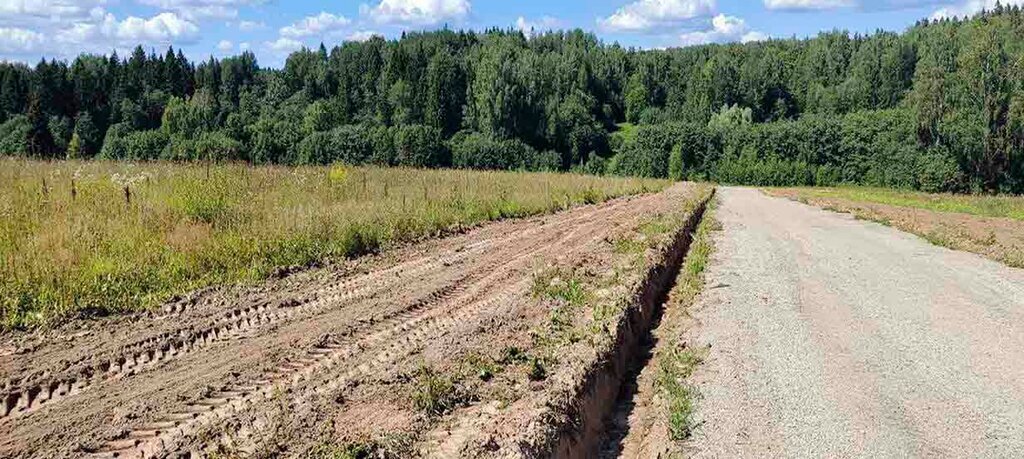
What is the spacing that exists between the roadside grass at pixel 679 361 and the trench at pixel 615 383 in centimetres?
Result: 19

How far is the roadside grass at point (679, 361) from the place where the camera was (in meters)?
5.79

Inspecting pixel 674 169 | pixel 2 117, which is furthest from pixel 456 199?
pixel 674 169

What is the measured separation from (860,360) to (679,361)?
68.2 inches

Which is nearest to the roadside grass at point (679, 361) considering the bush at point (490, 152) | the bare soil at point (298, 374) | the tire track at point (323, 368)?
the bare soil at point (298, 374)

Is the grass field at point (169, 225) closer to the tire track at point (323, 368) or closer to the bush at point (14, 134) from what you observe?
the tire track at point (323, 368)

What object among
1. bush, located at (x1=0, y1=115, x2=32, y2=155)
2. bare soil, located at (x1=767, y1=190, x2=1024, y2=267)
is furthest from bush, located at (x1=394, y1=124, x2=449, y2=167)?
bare soil, located at (x1=767, y1=190, x2=1024, y2=267)

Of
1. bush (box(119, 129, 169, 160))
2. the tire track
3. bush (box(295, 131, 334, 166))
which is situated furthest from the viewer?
bush (box(295, 131, 334, 166))

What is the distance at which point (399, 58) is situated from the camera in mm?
102750

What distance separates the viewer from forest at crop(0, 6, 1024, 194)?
5825 centimetres

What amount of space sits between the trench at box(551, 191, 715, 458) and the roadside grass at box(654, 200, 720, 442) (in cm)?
19

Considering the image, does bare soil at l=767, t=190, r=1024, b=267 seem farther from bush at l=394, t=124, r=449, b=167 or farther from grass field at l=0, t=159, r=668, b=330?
bush at l=394, t=124, r=449, b=167

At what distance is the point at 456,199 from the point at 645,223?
429 cm

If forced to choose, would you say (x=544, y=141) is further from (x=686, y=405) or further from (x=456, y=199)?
(x=686, y=405)

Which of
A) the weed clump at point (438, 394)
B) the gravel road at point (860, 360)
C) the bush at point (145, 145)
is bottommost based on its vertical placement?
the gravel road at point (860, 360)
